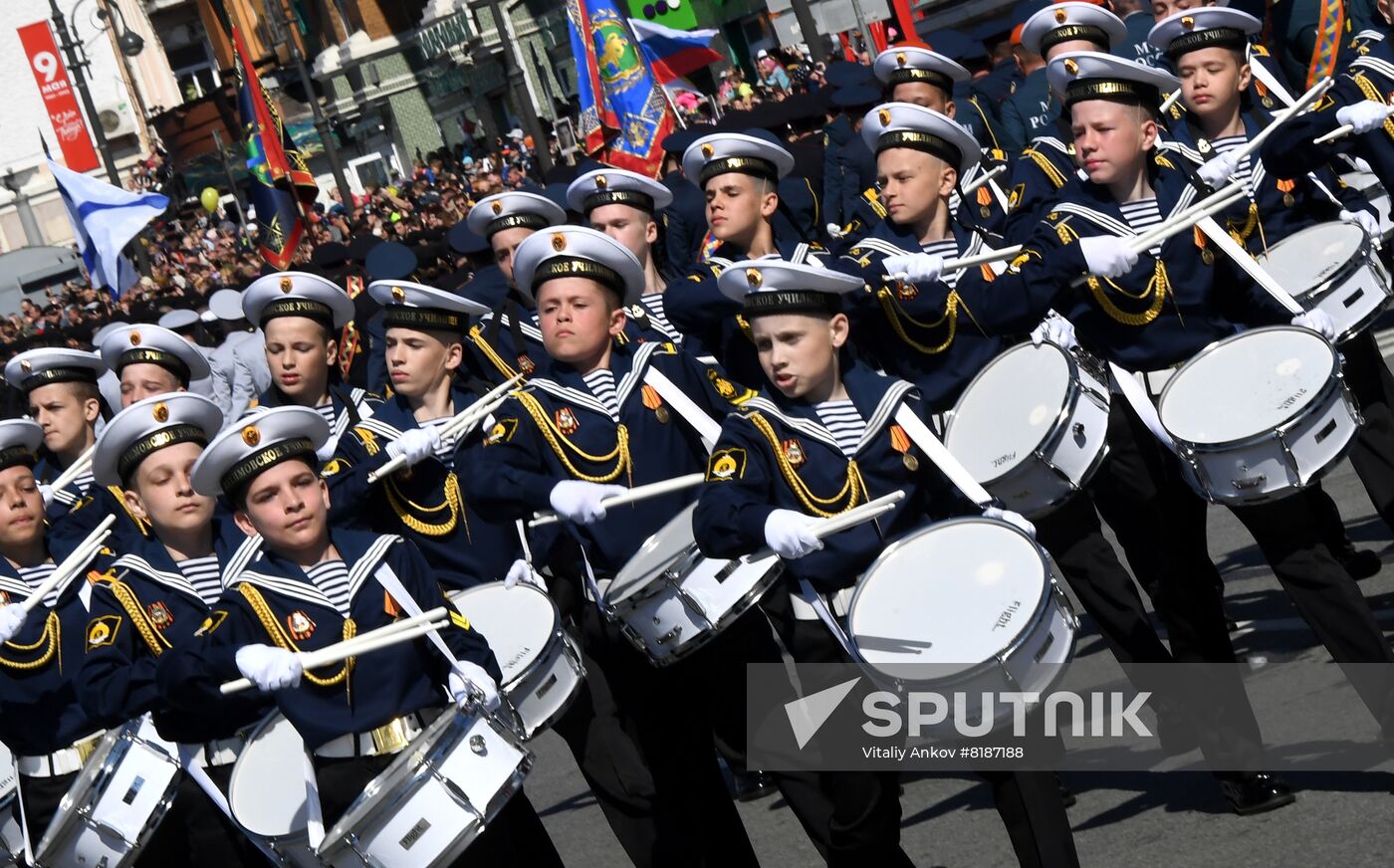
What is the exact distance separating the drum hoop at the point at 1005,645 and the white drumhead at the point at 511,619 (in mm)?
1090

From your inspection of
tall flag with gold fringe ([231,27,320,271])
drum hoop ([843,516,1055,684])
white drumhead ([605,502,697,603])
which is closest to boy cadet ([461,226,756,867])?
white drumhead ([605,502,697,603])

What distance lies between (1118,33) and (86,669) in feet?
17.1

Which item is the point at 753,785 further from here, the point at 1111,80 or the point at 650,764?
the point at 1111,80

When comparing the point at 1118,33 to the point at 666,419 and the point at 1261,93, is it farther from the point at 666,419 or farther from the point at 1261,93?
the point at 666,419

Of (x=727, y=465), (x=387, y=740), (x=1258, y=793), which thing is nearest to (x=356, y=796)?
(x=387, y=740)

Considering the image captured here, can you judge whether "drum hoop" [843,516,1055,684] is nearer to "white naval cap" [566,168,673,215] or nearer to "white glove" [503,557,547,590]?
"white glove" [503,557,547,590]

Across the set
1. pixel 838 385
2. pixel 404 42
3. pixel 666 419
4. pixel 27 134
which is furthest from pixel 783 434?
pixel 27 134

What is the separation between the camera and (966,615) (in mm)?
5168

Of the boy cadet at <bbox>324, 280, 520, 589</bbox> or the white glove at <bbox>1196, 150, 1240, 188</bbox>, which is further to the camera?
the boy cadet at <bbox>324, 280, 520, 589</bbox>

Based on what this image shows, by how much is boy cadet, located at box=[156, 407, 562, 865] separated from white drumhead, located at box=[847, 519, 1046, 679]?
108cm

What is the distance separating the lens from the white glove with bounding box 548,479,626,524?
638 centimetres

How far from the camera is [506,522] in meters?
7.36

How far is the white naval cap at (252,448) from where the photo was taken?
5.70 m

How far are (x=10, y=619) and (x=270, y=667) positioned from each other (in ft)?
5.75
